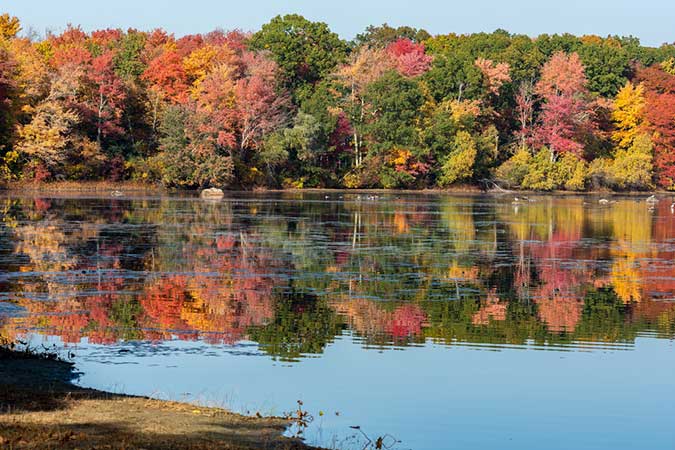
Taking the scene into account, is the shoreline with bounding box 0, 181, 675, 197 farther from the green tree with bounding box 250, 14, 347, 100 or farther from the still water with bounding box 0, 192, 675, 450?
the still water with bounding box 0, 192, 675, 450

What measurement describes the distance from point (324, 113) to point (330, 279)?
187 ft

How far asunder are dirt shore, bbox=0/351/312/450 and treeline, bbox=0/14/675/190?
59257 millimetres

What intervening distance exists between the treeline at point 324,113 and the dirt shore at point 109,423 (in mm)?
59257

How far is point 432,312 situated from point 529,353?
3.95 metres

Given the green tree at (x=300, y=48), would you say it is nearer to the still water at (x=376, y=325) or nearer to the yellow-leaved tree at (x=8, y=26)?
the yellow-leaved tree at (x=8, y=26)

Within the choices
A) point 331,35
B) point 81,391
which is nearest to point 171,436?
point 81,391

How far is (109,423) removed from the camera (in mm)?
9609

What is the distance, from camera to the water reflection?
17203mm

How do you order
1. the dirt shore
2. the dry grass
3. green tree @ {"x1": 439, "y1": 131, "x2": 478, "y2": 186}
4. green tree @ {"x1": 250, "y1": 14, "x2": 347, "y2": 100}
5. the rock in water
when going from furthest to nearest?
green tree @ {"x1": 250, "y1": 14, "x2": 347, "y2": 100} → green tree @ {"x1": 439, "y1": 131, "x2": 478, "y2": 186} → the dry grass → the rock in water → the dirt shore

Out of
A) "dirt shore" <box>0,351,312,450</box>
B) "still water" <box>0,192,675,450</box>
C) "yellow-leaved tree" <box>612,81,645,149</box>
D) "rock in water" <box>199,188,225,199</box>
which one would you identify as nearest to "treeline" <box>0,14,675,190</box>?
"yellow-leaved tree" <box>612,81,645,149</box>

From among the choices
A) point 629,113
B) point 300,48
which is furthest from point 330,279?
point 629,113

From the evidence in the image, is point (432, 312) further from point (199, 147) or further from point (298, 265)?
point (199, 147)

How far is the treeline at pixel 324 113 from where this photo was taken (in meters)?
71.1

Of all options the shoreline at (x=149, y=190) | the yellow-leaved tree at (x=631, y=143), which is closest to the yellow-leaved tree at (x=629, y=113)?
the yellow-leaved tree at (x=631, y=143)
